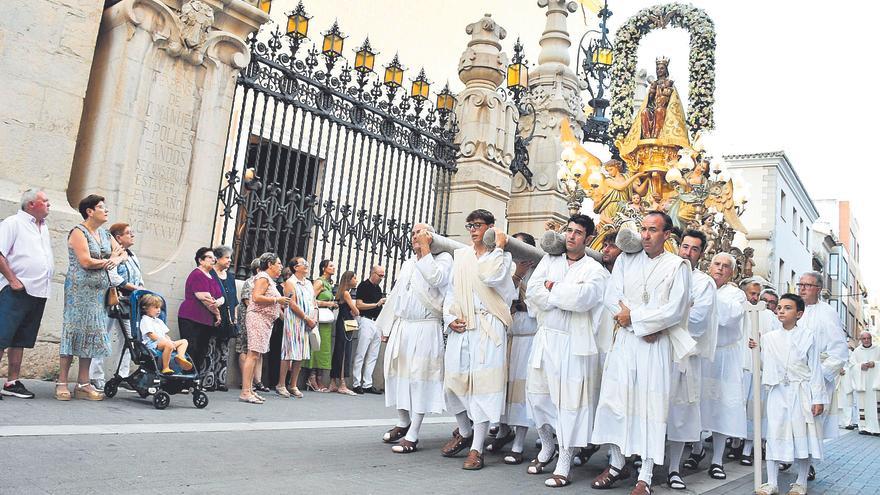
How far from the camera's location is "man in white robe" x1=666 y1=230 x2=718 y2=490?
588 cm

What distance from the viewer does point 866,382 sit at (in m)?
15.5

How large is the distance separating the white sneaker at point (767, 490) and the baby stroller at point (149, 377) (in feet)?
17.3

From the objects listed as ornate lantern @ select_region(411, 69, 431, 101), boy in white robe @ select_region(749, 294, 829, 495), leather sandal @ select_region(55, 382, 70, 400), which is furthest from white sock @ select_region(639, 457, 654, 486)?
ornate lantern @ select_region(411, 69, 431, 101)

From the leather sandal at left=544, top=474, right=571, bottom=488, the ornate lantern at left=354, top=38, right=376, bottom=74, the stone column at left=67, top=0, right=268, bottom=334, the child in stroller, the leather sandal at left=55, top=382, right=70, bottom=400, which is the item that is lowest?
the leather sandal at left=544, top=474, right=571, bottom=488

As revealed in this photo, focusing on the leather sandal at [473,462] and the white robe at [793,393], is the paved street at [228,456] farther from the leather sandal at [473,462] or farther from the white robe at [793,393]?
the white robe at [793,393]

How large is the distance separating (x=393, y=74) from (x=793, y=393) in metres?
8.18

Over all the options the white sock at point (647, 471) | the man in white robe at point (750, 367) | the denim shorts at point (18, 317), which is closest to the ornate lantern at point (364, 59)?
the denim shorts at point (18, 317)

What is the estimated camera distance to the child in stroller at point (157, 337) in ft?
24.3

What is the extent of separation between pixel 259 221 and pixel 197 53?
2.37 m

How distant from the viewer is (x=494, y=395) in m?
6.11

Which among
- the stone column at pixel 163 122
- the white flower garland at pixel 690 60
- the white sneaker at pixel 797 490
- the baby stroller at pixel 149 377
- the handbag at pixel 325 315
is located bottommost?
the white sneaker at pixel 797 490

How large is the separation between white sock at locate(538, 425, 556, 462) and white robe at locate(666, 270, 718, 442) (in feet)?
3.14

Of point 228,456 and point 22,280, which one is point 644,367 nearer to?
point 228,456

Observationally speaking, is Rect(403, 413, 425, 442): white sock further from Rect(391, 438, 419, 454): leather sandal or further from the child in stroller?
the child in stroller
